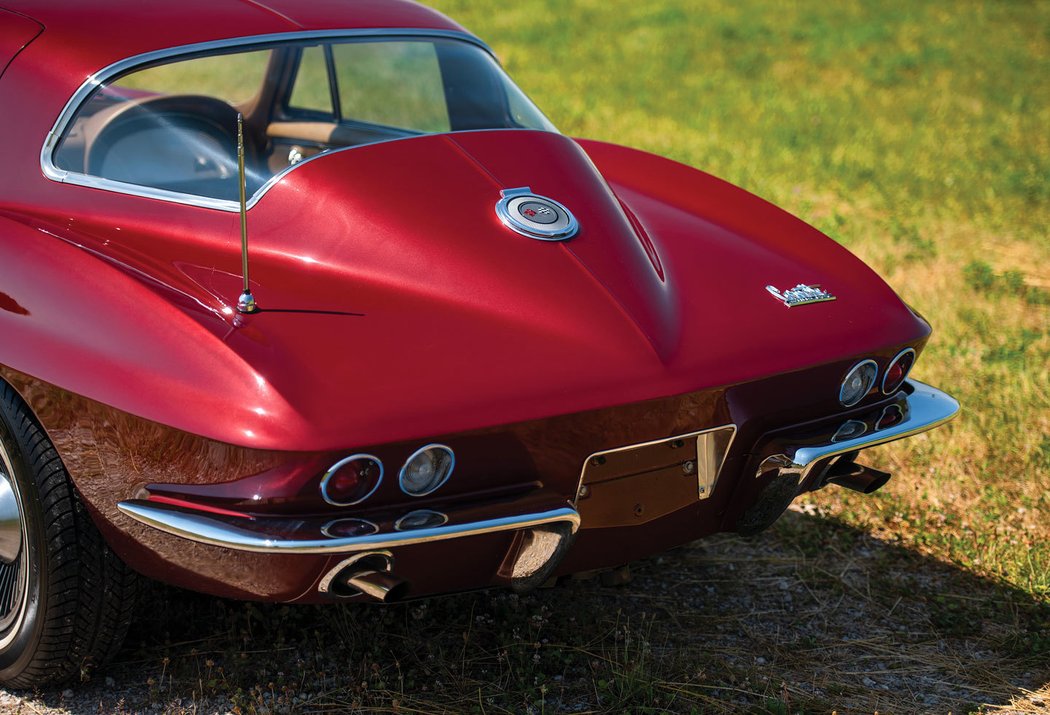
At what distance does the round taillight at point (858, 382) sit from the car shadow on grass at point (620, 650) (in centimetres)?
77

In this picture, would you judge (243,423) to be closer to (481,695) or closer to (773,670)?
(481,695)

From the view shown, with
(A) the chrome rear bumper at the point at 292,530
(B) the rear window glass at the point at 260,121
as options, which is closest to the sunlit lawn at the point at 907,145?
(B) the rear window glass at the point at 260,121

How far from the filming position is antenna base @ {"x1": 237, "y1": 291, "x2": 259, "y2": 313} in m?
2.34

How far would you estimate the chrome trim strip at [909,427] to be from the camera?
2586 mm

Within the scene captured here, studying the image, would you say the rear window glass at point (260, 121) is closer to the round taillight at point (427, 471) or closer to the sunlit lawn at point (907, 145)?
the round taillight at point (427, 471)

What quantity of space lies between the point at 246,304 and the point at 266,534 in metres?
0.51

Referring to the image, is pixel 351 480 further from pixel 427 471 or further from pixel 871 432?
pixel 871 432

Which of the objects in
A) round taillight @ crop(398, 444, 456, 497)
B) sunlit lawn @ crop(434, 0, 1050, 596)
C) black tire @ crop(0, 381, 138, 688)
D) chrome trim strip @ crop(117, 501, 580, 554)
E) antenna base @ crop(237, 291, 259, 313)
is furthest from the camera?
sunlit lawn @ crop(434, 0, 1050, 596)

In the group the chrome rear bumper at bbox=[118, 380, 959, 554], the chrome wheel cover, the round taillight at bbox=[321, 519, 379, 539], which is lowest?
the chrome wheel cover

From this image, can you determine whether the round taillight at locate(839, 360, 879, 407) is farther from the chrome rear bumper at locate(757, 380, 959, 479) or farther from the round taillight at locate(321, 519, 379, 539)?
the round taillight at locate(321, 519, 379, 539)

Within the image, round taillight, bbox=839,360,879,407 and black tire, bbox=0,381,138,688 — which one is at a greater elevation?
round taillight, bbox=839,360,879,407

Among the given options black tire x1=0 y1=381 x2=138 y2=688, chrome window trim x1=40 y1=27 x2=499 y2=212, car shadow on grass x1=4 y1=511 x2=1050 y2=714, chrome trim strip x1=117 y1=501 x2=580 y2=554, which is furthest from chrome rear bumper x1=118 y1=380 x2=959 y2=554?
chrome window trim x1=40 y1=27 x2=499 y2=212

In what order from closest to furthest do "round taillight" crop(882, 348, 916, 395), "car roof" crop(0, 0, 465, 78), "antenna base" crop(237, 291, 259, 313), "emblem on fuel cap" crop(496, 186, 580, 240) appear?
"antenna base" crop(237, 291, 259, 313)
"emblem on fuel cap" crop(496, 186, 580, 240)
"round taillight" crop(882, 348, 916, 395)
"car roof" crop(0, 0, 465, 78)

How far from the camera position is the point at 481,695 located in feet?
9.00
